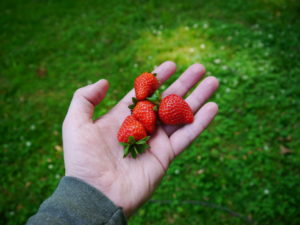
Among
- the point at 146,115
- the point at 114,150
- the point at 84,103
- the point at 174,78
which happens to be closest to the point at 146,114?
the point at 146,115

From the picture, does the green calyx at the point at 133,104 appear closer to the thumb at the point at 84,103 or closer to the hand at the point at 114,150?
the hand at the point at 114,150

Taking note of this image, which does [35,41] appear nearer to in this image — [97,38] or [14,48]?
[14,48]

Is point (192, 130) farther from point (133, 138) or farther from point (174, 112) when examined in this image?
point (133, 138)

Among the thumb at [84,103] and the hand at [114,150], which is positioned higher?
the thumb at [84,103]

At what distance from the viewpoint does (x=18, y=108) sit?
14.9 ft

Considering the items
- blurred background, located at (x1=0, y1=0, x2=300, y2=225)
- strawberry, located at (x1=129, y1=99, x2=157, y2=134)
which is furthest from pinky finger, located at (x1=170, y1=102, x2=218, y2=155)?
blurred background, located at (x1=0, y1=0, x2=300, y2=225)

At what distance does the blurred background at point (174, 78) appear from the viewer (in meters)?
3.23

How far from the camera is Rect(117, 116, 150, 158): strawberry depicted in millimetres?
2211

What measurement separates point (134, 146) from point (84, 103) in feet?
1.90

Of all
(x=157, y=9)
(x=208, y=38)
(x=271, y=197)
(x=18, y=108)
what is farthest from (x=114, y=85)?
(x=271, y=197)

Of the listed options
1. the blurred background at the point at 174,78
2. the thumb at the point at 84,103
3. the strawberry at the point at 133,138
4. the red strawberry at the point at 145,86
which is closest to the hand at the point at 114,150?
the thumb at the point at 84,103

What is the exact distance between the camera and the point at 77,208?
1.82 m

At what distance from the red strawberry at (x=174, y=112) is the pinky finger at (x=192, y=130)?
0.08 meters

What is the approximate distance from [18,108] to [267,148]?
3938 mm
